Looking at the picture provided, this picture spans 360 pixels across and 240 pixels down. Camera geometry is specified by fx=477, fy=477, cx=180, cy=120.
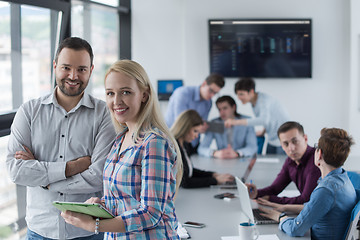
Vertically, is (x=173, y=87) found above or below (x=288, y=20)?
below

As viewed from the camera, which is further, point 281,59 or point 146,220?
point 281,59

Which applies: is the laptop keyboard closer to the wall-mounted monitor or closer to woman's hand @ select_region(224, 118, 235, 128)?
woman's hand @ select_region(224, 118, 235, 128)

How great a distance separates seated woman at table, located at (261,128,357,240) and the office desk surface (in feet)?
0.32

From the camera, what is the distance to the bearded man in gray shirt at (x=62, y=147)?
2.34m

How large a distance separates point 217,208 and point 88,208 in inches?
73.7

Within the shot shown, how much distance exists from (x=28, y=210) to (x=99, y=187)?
39 centimetres

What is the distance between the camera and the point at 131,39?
24.3 ft

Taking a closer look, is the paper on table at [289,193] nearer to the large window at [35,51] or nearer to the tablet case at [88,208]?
the large window at [35,51]

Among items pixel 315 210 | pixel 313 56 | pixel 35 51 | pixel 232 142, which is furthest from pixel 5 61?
pixel 313 56

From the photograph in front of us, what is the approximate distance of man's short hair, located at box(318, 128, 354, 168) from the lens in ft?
8.96

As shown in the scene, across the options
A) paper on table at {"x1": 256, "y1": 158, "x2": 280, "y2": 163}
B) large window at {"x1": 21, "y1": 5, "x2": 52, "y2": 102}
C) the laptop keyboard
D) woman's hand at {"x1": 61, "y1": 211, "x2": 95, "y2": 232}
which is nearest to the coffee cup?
the laptop keyboard

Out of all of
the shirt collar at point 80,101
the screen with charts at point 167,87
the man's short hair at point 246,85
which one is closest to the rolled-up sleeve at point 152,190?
the shirt collar at point 80,101

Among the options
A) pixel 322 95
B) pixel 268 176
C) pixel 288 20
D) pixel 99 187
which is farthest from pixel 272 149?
pixel 99 187

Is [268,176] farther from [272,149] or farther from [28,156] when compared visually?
[28,156]
